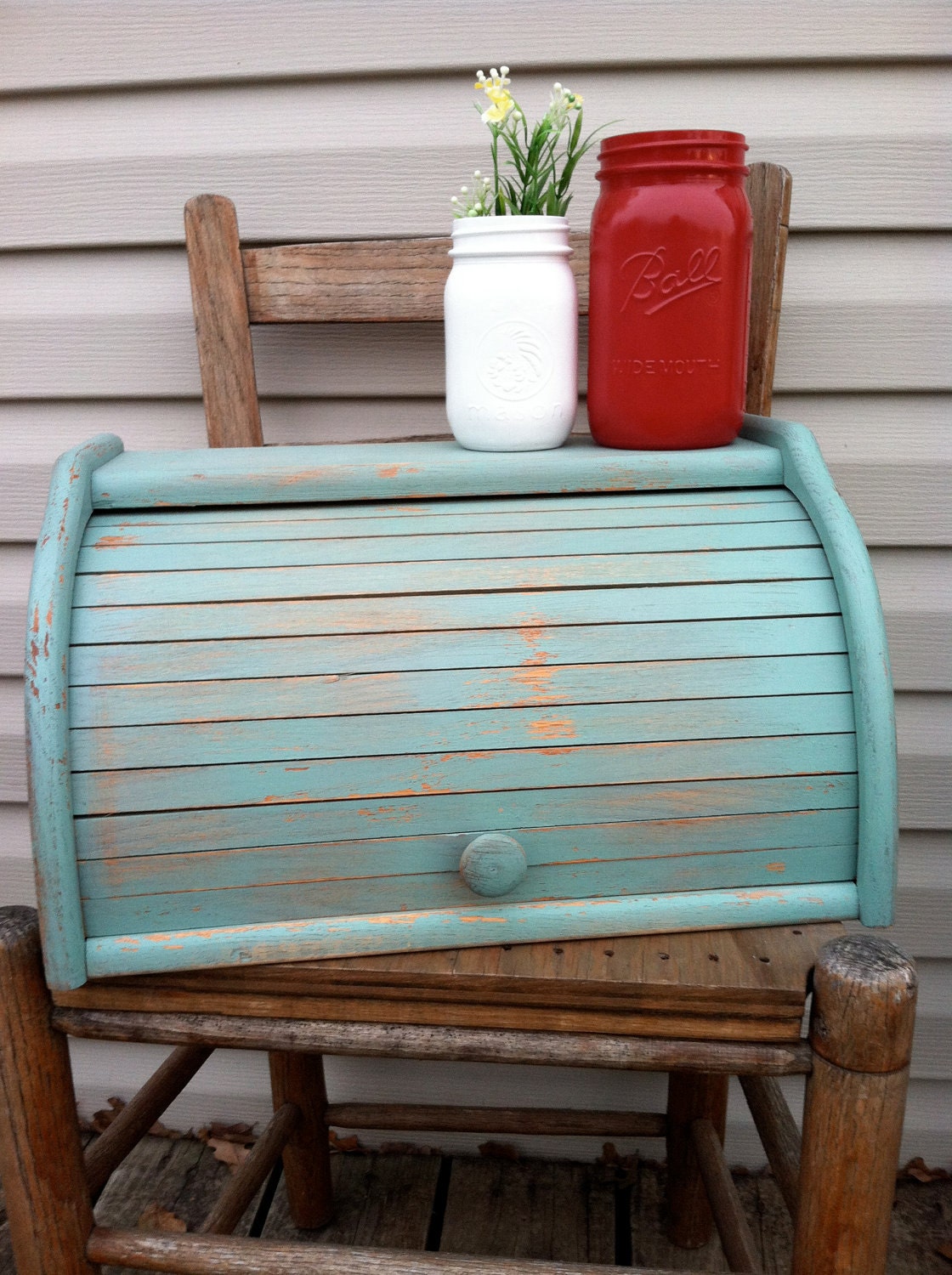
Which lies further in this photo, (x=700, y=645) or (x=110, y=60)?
(x=110, y=60)

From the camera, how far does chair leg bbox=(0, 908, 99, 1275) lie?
124cm

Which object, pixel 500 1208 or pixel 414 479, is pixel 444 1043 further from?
pixel 500 1208

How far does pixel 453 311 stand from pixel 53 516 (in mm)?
578

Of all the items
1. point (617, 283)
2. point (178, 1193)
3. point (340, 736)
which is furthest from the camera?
point (178, 1193)

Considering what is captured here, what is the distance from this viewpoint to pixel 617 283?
1378 mm

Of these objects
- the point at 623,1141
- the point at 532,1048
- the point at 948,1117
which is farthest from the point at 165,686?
the point at 948,1117

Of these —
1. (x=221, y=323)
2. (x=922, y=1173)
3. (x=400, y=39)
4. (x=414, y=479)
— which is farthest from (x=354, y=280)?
(x=922, y=1173)

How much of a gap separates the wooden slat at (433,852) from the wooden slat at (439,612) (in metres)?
0.23

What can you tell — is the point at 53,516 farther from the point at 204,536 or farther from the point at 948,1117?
the point at 948,1117

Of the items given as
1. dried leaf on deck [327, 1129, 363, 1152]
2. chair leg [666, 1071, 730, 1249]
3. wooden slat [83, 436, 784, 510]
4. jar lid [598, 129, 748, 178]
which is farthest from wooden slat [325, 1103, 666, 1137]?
jar lid [598, 129, 748, 178]

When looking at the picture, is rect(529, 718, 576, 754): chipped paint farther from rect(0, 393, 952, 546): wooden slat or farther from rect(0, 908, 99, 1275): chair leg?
rect(0, 393, 952, 546): wooden slat

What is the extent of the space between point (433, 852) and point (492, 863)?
8 centimetres

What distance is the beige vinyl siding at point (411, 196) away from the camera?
5.72 feet

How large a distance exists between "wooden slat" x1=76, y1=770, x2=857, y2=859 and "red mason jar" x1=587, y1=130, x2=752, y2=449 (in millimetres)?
486
